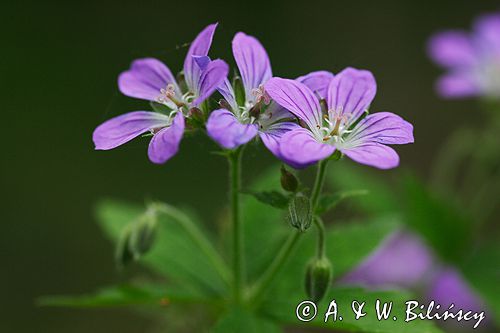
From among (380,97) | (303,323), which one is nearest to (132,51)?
(380,97)

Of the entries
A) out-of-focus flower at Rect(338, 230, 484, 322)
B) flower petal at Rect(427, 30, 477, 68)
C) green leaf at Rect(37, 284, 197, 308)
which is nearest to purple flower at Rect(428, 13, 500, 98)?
flower petal at Rect(427, 30, 477, 68)

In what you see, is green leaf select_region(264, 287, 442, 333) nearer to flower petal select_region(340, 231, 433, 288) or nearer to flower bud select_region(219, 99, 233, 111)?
flower bud select_region(219, 99, 233, 111)

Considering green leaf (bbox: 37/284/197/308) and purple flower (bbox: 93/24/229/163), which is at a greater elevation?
purple flower (bbox: 93/24/229/163)

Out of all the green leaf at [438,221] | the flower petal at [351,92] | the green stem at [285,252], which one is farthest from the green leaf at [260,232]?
the green leaf at [438,221]

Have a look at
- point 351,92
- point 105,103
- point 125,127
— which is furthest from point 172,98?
point 105,103

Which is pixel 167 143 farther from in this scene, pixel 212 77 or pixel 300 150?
pixel 300 150

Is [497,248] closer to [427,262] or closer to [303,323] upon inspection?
[427,262]

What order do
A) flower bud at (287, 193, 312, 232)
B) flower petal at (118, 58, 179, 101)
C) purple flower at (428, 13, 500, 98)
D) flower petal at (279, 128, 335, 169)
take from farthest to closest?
purple flower at (428, 13, 500, 98) → flower petal at (118, 58, 179, 101) → flower bud at (287, 193, 312, 232) → flower petal at (279, 128, 335, 169)

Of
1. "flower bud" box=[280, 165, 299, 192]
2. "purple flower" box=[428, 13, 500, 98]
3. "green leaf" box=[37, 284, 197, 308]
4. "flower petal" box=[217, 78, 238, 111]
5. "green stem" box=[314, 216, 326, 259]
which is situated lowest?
"green leaf" box=[37, 284, 197, 308]

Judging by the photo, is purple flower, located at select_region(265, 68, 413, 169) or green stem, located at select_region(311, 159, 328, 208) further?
green stem, located at select_region(311, 159, 328, 208)
